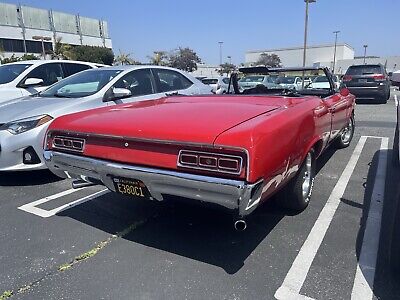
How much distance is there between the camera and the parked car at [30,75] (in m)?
6.66

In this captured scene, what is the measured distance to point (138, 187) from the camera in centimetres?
267

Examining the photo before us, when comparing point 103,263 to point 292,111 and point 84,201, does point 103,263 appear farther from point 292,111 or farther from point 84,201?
point 292,111

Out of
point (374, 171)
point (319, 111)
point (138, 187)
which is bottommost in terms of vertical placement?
point (374, 171)

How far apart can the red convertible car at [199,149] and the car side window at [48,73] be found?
440 cm

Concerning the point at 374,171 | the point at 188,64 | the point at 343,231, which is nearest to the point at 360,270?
the point at 343,231

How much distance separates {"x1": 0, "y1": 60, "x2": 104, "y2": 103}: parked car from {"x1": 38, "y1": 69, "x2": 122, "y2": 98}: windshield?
5.66 feet

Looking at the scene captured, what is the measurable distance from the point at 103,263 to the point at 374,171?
4024mm

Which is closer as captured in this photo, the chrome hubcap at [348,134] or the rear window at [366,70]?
the chrome hubcap at [348,134]

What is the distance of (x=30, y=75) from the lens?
6.99 metres

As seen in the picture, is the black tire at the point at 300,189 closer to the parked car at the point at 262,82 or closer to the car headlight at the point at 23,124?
the parked car at the point at 262,82

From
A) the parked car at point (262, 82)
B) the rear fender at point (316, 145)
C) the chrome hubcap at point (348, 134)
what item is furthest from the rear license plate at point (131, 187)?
the chrome hubcap at point (348, 134)

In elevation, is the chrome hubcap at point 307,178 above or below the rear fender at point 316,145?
below

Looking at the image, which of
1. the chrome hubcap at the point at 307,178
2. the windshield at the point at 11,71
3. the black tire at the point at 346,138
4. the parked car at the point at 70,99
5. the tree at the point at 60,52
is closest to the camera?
the chrome hubcap at the point at 307,178

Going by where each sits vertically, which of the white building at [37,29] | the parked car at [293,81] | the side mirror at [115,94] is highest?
the white building at [37,29]
